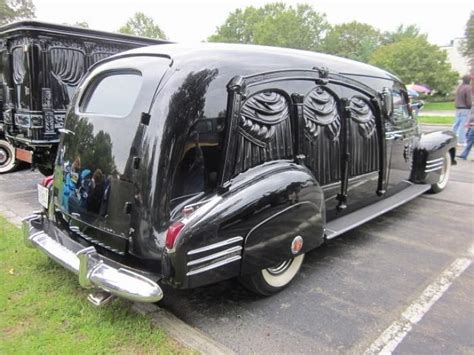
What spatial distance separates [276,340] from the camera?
8.45 ft

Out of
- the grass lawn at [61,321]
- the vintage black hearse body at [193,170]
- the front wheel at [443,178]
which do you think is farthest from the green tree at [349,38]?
the grass lawn at [61,321]

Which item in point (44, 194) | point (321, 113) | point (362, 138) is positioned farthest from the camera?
point (362, 138)

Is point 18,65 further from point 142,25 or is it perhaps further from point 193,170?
point 142,25

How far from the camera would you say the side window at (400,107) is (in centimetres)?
495

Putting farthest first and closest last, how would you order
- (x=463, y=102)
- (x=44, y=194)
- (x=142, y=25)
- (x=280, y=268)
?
(x=142, y=25) → (x=463, y=102) → (x=44, y=194) → (x=280, y=268)

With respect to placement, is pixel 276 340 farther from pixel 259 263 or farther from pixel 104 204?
pixel 104 204

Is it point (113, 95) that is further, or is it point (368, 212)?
point (368, 212)

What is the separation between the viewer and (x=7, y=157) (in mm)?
7926

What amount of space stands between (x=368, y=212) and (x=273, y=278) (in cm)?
166

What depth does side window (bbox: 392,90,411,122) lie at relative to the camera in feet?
16.2

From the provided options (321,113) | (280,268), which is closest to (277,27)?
(321,113)

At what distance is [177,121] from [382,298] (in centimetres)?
217

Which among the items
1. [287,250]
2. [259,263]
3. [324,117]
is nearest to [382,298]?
[287,250]

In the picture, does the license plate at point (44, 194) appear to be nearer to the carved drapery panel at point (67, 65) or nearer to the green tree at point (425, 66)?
the carved drapery panel at point (67, 65)
